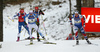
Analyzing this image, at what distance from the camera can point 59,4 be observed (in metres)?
25.1

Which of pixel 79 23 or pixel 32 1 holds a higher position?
pixel 32 1

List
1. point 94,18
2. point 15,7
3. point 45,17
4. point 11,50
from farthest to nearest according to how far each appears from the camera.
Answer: point 15,7, point 45,17, point 94,18, point 11,50

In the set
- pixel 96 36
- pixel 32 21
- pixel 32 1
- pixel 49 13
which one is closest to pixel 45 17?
pixel 49 13

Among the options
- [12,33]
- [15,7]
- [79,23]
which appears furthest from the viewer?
[15,7]

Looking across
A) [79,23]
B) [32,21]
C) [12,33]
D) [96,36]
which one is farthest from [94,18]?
[12,33]

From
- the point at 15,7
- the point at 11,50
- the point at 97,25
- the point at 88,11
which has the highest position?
the point at 15,7

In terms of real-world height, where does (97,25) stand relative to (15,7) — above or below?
below

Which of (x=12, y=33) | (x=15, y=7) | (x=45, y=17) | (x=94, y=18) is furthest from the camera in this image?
(x=15, y=7)

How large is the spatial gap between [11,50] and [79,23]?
385 centimetres

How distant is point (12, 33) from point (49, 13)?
6728 mm

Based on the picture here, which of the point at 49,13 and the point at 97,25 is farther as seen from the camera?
the point at 49,13

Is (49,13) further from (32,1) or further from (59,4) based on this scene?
(32,1)

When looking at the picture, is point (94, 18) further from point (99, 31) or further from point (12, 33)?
point (12, 33)

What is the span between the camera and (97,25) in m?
13.9
